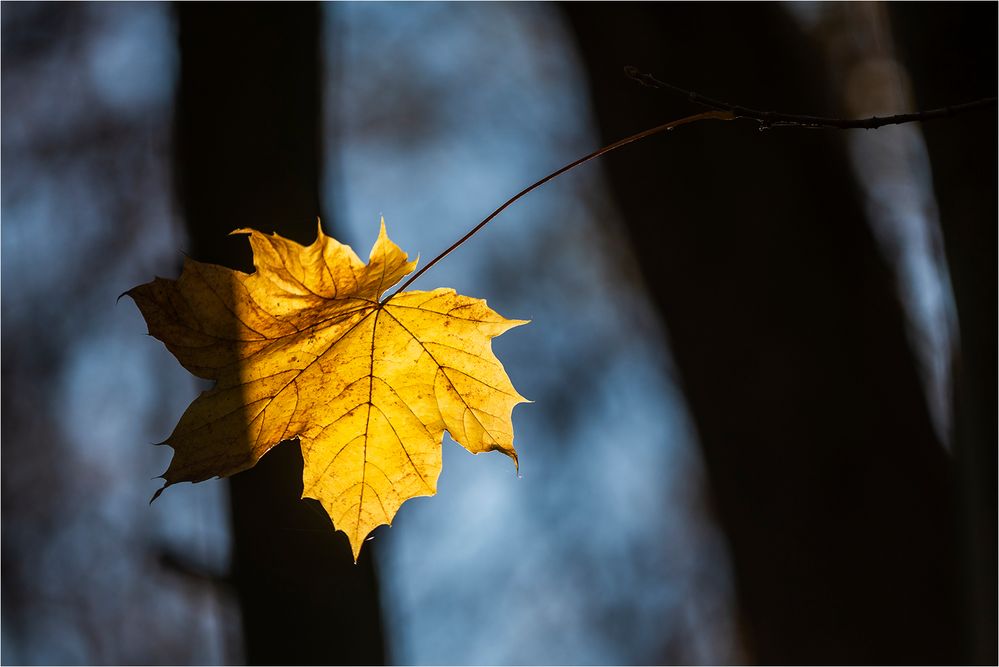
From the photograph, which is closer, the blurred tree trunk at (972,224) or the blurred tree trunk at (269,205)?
the blurred tree trunk at (972,224)

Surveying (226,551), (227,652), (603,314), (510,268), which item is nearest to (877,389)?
(226,551)

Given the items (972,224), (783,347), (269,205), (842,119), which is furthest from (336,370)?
(783,347)

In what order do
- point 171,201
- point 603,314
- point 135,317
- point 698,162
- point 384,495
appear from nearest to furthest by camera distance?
point 384,495
point 171,201
point 698,162
point 135,317
point 603,314

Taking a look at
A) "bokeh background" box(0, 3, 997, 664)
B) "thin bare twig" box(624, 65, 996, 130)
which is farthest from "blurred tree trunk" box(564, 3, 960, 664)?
"thin bare twig" box(624, 65, 996, 130)

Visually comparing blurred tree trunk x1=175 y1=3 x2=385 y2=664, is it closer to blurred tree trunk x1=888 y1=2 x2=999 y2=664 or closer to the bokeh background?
the bokeh background

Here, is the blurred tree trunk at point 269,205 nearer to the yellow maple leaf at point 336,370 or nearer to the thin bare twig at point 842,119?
the yellow maple leaf at point 336,370

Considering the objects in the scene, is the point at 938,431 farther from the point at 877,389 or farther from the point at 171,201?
the point at 171,201

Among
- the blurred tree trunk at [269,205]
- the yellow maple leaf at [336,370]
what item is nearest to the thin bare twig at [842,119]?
the yellow maple leaf at [336,370]
